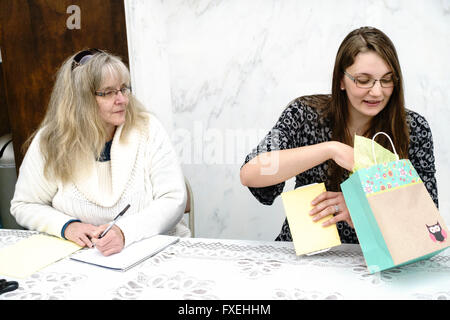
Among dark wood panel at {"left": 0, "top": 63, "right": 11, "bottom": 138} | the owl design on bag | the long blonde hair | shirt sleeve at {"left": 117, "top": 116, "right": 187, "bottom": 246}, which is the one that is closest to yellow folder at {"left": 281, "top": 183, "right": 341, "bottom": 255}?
the owl design on bag

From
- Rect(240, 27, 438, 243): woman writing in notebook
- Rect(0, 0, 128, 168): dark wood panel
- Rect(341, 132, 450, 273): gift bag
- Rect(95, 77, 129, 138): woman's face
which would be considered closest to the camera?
Rect(341, 132, 450, 273): gift bag

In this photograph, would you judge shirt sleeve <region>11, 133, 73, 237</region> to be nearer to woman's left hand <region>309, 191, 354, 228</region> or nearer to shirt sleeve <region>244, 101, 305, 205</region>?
shirt sleeve <region>244, 101, 305, 205</region>

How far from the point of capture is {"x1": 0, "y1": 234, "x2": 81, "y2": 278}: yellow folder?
117cm

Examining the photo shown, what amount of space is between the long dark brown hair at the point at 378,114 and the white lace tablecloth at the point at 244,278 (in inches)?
15.8

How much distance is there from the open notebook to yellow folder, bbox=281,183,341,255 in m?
0.37

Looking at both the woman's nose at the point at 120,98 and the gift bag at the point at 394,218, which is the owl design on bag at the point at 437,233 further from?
the woman's nose at the point at 120,98

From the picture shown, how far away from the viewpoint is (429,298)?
3.08 ft

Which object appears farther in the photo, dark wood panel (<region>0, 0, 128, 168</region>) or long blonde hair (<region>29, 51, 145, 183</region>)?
dark wood panel (<region>0, 0, 128, 168</region>)

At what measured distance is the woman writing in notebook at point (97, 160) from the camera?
159 cm

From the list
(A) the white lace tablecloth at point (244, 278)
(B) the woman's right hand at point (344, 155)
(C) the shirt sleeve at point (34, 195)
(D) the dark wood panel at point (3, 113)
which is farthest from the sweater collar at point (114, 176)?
(D) the dark wood panel at point (3, 113)

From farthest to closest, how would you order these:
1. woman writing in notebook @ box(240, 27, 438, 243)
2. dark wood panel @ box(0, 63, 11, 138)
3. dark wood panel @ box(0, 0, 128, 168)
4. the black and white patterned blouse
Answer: dark wood panel @ box(0, 63, 11, 138), dark wood panel @ box(0, 0, 128, 168), the black and white patterned blouse, woman writing in notebook @ box(240, 27, 438, 243)
